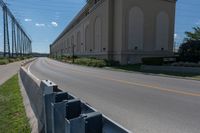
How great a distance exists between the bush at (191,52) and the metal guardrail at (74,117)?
28843mm

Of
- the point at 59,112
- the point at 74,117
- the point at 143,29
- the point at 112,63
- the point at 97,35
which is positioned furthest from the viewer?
the point at 97,35

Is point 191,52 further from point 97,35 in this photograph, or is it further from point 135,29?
point 97,35

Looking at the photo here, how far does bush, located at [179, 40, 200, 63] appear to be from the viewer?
29969mm

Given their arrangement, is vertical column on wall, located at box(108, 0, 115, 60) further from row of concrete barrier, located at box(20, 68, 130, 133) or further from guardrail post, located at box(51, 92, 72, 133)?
guardrail post, located at box(51, 92, 72, 133)

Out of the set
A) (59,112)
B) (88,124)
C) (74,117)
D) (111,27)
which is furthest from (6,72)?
(88,124)

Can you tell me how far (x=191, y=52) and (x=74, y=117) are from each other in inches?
1184

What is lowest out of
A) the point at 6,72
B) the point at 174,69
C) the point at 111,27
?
the point at 6,72

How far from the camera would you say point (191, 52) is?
3045 centimetres

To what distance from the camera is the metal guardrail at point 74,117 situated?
8.03 ft

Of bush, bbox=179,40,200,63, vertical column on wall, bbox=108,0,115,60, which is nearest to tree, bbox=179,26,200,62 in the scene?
bush, bbox=179,40,200,63

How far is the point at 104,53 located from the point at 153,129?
3934cm

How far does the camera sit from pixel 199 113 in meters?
6.85

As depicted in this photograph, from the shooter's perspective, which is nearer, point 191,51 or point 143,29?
point 191,51

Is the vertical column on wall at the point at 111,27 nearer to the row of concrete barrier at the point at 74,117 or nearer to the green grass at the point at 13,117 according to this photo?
the green grass at the point at 13,117
